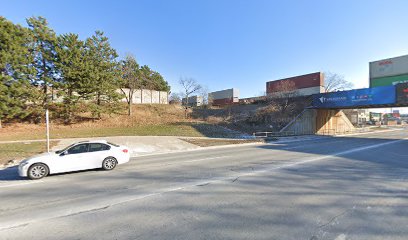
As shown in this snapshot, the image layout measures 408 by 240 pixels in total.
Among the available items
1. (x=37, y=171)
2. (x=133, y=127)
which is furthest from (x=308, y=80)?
(x=37, y=171)

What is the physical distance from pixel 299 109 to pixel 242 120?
32.9 feet

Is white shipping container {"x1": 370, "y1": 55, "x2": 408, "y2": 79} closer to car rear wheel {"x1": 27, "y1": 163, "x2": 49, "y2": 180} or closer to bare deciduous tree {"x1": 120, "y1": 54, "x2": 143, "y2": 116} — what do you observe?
bare deciduous tree {"x1": 120, "y1": 54, "x2": 143, "y2": 116}

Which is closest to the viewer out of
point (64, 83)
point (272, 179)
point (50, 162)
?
point (272, 179)

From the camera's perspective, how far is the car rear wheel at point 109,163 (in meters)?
8.72

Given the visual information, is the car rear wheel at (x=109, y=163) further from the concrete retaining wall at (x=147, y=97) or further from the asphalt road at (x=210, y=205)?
the concrete retaining wall at (x=147, y=97)

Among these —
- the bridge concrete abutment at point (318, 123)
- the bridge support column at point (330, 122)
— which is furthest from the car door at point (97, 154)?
A: the bridge support column at point (330, 122)

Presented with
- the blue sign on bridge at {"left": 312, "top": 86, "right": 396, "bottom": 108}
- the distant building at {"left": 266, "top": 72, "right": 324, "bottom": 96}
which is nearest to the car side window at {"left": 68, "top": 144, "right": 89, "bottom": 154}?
the blue sign on bridge at {"left": 312, "top": 86, "right": 396, "bottom": 108}

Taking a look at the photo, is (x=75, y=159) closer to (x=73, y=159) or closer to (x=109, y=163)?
(x=73, y=159)

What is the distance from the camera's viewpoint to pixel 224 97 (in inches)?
2200

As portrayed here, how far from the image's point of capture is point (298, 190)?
18.5ft

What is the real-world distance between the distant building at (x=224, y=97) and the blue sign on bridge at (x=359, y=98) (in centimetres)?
2302

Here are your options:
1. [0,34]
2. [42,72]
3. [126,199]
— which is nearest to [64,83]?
[42,72]

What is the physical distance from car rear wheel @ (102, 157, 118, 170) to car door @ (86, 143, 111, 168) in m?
0.16

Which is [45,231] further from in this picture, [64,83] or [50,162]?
[64,83]
